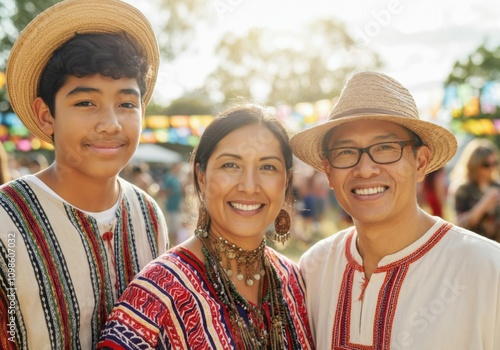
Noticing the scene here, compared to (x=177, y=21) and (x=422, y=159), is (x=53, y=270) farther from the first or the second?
(x=177, y=21)

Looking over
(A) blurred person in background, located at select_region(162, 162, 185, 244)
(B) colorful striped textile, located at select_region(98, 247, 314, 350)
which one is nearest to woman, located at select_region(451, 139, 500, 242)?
(B) colorful striped textile, located at select_region(98, 247, 314, 350)

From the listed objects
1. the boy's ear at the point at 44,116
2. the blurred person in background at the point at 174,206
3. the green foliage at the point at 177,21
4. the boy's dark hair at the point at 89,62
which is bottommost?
the boy's ear at the point at 44,116

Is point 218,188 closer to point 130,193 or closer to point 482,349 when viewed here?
point 130,193

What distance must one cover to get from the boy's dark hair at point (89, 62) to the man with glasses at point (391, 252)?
916 mm

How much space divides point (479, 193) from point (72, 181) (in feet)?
13.9

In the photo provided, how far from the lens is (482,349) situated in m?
2.05

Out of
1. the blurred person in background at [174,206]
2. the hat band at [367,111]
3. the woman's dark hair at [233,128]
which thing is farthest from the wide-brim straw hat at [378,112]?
the blurred person in background at [174,206]

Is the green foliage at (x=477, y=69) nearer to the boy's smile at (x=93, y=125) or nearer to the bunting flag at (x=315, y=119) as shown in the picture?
the bunting flag at (x=315, y=119)

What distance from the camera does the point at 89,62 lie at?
2205mm

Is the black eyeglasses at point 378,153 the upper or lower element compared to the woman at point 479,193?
lower

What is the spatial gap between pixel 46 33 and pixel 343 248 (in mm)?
1804

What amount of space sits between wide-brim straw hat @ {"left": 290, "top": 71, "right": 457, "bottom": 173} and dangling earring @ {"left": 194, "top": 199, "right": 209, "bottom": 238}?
558 millimetres

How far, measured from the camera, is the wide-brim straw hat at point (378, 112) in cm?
238

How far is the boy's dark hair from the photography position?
86.7 inches
